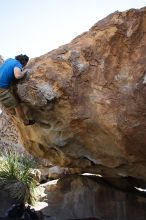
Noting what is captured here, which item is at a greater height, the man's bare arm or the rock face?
the man's bare arm

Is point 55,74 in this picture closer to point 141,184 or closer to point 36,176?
point 141,184

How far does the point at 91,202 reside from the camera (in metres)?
10.9

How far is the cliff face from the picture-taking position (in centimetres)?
809

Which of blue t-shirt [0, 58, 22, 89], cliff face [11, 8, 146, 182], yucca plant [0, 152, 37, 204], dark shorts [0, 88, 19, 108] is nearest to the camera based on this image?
cliff face [11, 8, 146, 182]

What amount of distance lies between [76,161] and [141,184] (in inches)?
92.5

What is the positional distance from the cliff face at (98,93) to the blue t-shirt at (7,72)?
0.89ft

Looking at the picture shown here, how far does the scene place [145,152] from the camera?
8328mm

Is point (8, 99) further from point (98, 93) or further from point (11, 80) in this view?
point (98, 93)

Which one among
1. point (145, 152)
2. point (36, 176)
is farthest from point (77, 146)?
point (36, 176)

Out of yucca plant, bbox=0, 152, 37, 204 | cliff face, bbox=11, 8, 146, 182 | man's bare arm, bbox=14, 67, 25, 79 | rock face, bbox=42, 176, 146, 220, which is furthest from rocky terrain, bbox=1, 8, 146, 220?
yucca plant, bbox=0, 152, 37, 204

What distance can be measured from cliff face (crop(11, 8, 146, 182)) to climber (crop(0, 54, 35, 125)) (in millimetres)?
212

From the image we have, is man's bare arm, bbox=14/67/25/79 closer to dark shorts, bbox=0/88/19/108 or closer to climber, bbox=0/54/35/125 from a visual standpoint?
climber, bbox=0/54/35/125

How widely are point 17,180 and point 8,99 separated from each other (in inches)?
189

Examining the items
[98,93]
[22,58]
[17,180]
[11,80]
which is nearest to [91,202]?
[17,180]
